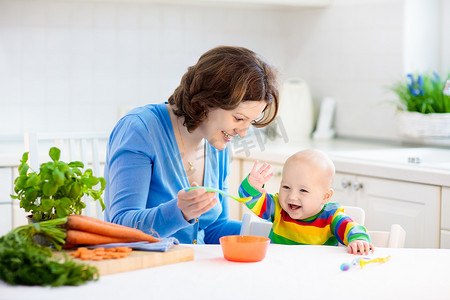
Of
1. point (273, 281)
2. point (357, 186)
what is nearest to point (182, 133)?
point (273, 281)

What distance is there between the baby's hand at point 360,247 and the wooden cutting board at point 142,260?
16.7 inches

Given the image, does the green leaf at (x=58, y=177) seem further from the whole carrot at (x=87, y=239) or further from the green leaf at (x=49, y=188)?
the whole carrot at (x=87, y=239)

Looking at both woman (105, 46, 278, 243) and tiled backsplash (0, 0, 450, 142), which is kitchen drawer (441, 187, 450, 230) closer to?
woman (105, 46, 278, 243)

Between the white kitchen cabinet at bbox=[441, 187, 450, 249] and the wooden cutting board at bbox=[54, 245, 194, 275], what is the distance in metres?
1.33

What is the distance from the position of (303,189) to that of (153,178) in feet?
1.50

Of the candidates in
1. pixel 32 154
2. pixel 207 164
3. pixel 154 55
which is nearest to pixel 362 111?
pixel 154 55

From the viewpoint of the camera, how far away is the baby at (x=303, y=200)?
6.29 ft

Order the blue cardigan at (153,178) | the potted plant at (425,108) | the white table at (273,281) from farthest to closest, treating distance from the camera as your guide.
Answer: the potted plant at (425,108) < the blue cardigan at (153,178) < the white table at (273,281)

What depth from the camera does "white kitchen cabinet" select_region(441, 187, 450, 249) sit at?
249cm

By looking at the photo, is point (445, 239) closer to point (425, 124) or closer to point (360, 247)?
point (425, 124)

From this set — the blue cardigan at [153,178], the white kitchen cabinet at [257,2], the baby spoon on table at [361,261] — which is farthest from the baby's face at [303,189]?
the white kitchen cabinet at [257,2]

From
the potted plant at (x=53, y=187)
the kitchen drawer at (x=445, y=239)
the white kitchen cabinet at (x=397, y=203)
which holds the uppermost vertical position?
the potted plant at (x=53, y=187)

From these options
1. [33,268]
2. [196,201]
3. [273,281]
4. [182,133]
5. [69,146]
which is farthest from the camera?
[69,146]

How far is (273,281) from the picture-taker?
1384 mm
